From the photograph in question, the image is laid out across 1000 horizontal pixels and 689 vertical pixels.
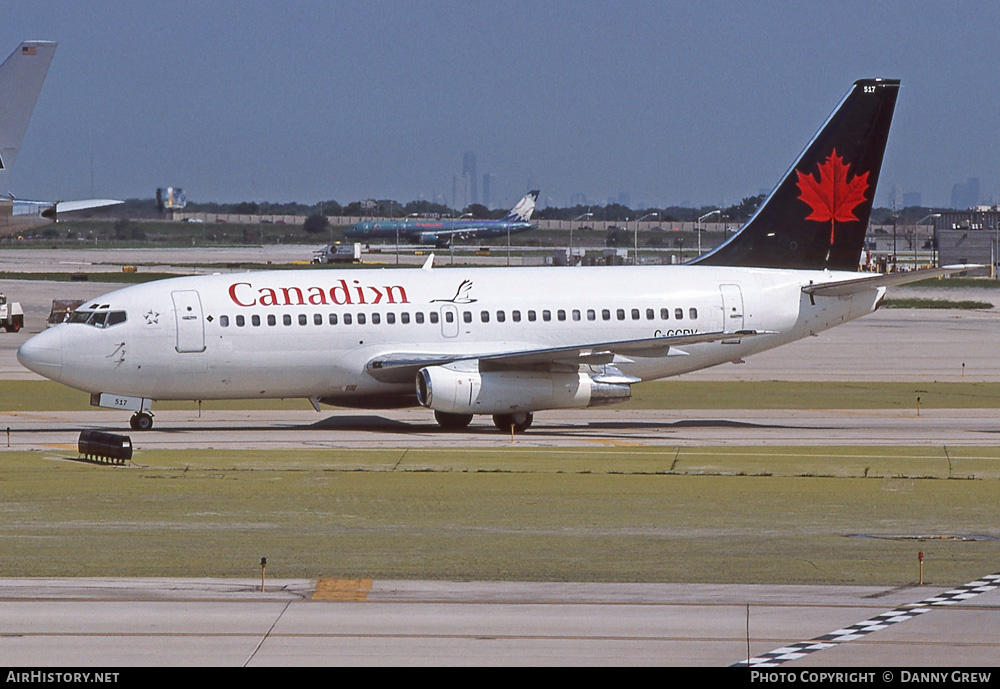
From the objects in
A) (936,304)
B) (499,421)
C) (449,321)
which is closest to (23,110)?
(449,321)

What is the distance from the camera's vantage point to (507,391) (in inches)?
1506

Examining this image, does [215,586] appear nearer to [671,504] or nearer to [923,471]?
[671,504]

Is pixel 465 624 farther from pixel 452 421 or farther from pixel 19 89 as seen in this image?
pixel 19 89

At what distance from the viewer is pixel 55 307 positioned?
80.0 meters

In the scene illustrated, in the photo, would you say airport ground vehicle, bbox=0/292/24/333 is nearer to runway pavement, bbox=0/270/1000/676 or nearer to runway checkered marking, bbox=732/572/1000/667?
runway pavement, bbox=0/270/1000/676

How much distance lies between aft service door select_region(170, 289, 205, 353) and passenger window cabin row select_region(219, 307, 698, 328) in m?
0.62

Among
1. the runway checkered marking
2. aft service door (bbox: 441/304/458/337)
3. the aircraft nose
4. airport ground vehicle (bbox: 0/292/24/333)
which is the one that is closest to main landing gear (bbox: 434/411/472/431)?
aft service door (bbox: 441/304/458/337)

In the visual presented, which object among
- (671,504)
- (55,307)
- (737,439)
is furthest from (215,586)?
(55,307)

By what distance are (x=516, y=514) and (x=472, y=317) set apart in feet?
49.7

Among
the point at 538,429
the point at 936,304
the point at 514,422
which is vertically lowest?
the point at 936,304

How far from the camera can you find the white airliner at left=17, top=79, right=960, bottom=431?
37.8m

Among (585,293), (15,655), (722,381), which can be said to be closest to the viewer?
(15,655)

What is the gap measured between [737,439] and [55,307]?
52907mm

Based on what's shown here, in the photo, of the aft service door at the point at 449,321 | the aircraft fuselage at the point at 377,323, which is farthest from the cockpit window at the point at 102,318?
the aft service door at the point at 449,321
